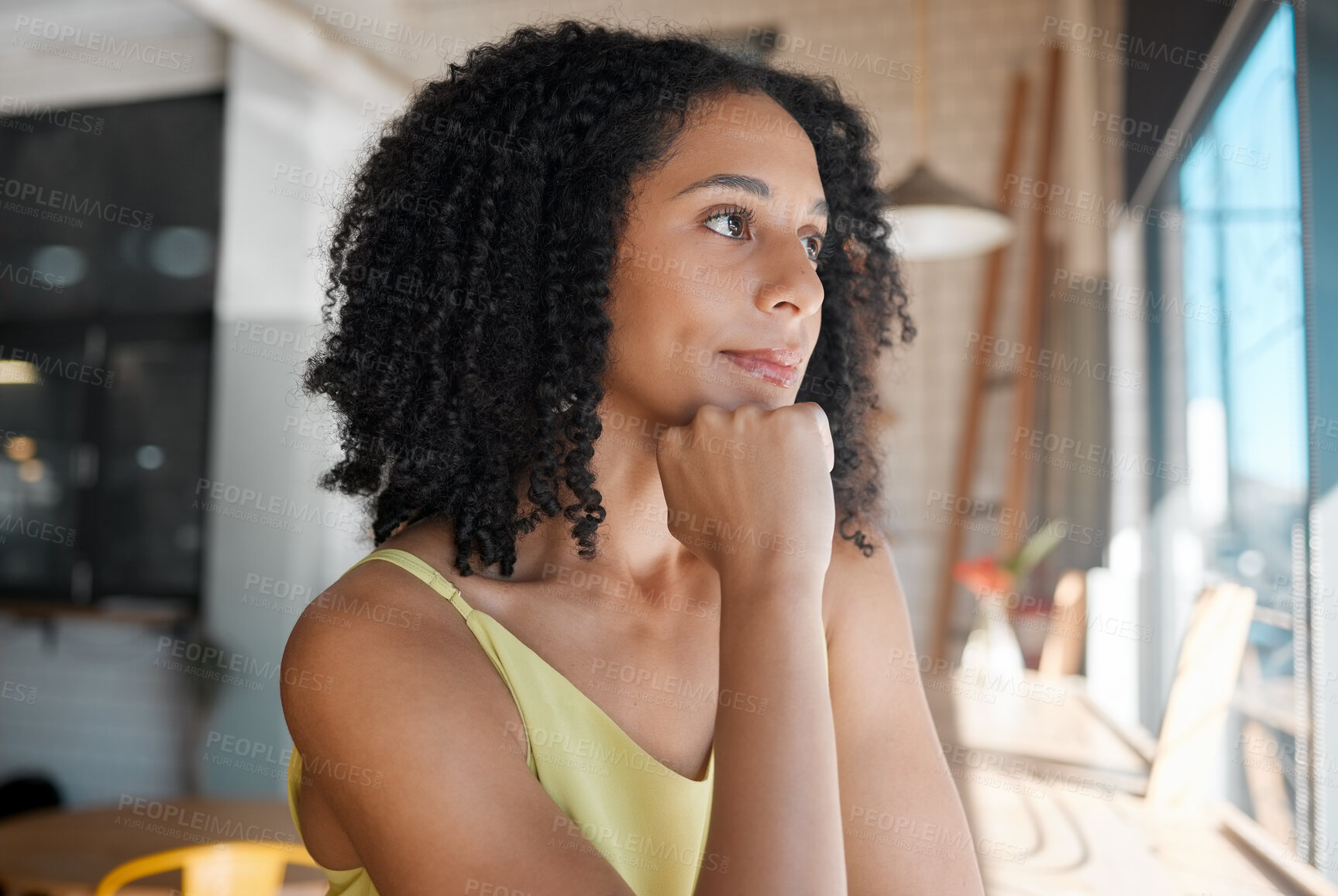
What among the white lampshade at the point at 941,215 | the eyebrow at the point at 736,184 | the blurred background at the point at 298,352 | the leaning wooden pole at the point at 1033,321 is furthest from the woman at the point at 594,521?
the leaning wooden pole at the point at 1033,321

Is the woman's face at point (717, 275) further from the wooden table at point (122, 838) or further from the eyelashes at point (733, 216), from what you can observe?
the wooden table at point (122, 838)

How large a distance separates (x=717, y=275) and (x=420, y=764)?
0.59 metres

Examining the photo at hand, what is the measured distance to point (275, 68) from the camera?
4.42 meters

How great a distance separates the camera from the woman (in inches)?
34.7

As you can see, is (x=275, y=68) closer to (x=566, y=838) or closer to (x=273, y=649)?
(x=273, y=649)

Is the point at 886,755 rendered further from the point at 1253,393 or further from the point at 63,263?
the point at 63,263

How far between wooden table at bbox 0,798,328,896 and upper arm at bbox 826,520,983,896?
4.46 feet

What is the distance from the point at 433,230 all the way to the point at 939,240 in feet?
6.76

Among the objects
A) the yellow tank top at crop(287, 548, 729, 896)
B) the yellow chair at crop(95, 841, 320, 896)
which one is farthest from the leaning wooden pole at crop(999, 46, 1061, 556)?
the yellow tank top at crop(287, 548, 729, 896)

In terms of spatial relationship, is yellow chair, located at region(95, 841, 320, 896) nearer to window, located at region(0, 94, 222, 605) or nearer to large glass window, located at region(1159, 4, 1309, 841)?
large glass window, located at region(1159, 4, 1309, 841)

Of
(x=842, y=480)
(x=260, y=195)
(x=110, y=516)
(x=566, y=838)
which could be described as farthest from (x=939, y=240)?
(x=110, y=516)

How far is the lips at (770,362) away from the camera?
1.12 m

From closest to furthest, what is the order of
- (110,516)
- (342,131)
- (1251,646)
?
(1251,646)
(110,516)
(342,131)

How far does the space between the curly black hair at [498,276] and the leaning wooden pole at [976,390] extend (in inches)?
120
